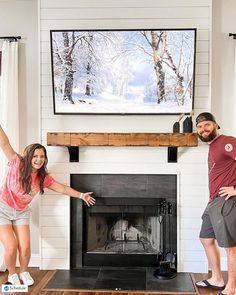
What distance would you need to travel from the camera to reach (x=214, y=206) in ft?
10.3

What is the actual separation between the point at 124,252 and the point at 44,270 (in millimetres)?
826

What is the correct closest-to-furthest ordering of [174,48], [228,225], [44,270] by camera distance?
[228,225] → [174,48] → [44,270]

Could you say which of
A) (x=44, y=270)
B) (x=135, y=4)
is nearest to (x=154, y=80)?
(x=135, y=4)

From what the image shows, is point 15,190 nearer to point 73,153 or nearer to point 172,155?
point 73,153

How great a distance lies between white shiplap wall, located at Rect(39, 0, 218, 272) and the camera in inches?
143

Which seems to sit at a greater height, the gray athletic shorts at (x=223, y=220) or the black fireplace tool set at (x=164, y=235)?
the gray athletic shorts at (x=223, y=220)

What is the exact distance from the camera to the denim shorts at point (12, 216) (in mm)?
3291

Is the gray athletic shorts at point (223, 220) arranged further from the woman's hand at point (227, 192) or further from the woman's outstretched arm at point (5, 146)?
the woman's outstretched arm at point (5, 146)

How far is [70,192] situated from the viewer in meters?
3.55

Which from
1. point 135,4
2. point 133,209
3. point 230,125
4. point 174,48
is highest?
point 135,4

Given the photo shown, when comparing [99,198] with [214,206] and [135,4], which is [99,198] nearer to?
[214,206]

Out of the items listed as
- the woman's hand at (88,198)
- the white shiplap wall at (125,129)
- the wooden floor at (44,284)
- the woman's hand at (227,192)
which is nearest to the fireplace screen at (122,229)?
the woman's hand at (88,198)

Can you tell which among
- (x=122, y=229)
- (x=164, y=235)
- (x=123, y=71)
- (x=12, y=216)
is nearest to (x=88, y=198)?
(x=122, y=229)

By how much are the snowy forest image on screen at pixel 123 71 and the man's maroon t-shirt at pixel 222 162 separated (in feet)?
1.99
